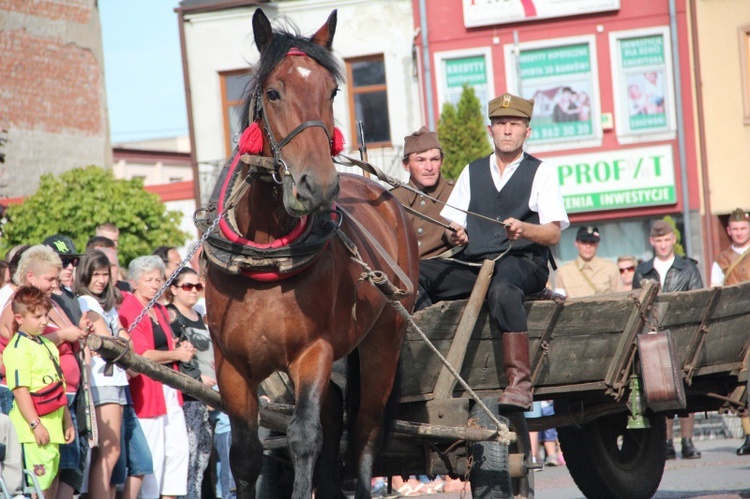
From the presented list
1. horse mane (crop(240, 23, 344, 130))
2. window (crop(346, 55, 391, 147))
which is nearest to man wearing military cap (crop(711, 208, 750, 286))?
horse mane (crop(240, 23, 344, 130))

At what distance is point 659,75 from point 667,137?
1342mm

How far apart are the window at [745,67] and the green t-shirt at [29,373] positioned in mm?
20381

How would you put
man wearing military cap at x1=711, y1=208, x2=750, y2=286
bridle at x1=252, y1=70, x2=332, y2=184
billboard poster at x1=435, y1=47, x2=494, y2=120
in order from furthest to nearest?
1. billboard poster at x1=435, y1=47, x2=494, y2=120
2. man wearing military cap at x1=711, y1=208, x2=750, y2=286
3. bridle at x1=252, y1=70, x2=332, y2=184

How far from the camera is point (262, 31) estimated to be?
5.49m

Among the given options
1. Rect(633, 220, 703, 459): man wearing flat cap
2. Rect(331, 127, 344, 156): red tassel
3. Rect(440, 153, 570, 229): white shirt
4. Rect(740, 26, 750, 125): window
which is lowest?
Rect(633, 220, 703, 459): man wearing flat cap

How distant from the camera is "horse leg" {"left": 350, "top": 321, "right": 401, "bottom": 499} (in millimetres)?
6492

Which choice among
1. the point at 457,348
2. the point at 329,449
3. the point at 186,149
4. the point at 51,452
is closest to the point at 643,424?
the point at 457,348

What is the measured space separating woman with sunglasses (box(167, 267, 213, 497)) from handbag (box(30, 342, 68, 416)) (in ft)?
6.08

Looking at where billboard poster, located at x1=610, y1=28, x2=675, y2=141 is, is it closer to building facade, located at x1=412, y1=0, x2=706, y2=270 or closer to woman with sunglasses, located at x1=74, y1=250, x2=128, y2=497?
building facade, located at x1=412, y1=0, x2=706, y2=270

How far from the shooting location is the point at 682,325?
755cm

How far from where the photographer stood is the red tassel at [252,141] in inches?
212

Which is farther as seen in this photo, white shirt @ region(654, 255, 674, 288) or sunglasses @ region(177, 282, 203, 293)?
white shirt @ region(654, 255, 674, 288)

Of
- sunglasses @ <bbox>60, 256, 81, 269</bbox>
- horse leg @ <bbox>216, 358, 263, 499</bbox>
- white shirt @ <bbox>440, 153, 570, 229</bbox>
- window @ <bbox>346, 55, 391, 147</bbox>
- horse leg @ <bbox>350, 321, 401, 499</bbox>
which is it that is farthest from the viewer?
window @ <bbox>346, 55, 391, 147</bbox>

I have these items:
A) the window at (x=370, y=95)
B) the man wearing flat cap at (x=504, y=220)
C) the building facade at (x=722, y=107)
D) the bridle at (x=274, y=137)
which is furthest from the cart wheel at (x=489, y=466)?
the window at (x=370, y=95)
